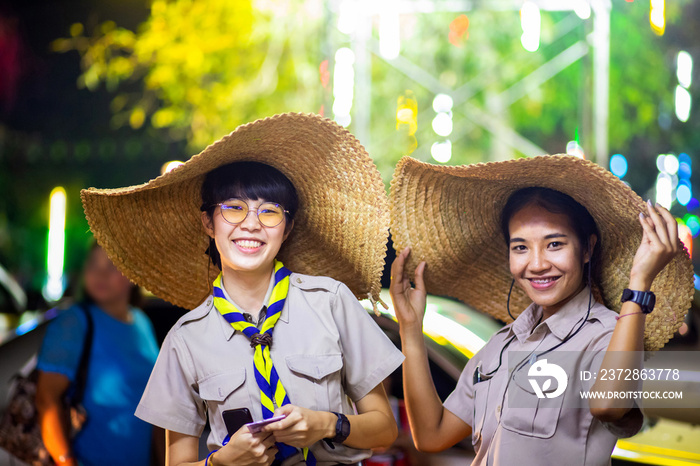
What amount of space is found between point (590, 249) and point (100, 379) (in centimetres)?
216

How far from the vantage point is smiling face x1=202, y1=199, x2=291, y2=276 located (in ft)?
6.28

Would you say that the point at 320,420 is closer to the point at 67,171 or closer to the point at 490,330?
the point at 490,330

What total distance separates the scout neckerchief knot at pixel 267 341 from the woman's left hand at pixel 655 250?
95 cm

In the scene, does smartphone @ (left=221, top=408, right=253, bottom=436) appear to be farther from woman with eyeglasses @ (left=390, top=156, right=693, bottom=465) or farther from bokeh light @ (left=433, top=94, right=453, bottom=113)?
bokeh light @ (left=433, top=94, right=453, bottom=113)

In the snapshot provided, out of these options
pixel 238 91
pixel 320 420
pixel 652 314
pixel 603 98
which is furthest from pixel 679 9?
pixel 320 420

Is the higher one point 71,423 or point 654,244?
point 654,244

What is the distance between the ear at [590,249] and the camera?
2004 mm

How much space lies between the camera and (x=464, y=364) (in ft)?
9.24

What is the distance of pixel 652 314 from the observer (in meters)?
1.95

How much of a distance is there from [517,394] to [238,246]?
88cm

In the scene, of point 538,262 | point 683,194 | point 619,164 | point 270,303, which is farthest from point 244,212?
point 619,164

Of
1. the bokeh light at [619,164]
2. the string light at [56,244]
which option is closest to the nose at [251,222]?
the string light at [56,244]

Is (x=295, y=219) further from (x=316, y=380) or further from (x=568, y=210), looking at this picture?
(x=568, y=210)

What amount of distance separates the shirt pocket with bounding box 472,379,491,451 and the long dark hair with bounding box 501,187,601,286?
1.49ft
